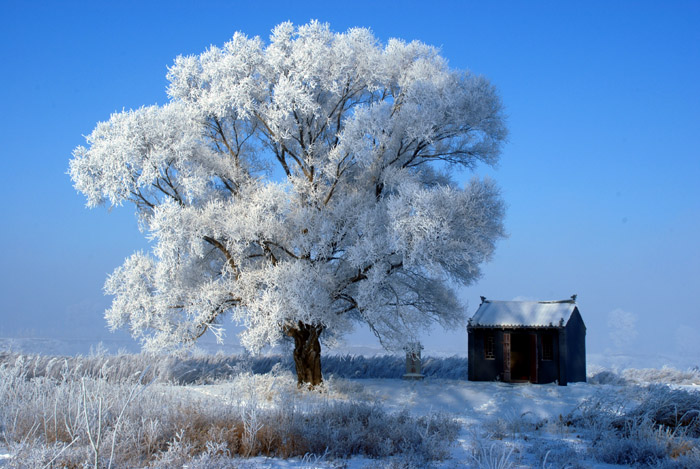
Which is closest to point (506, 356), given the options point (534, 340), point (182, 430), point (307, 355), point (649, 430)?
point (534, 340)

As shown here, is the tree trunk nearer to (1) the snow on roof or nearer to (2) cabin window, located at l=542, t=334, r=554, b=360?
(1) the snow on roof

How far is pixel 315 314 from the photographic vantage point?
13859 millimetres

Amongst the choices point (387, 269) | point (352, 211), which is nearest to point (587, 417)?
point (387, 269)

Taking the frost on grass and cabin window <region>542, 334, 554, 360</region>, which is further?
cabin window <region>542, 334, 554, 360</region>

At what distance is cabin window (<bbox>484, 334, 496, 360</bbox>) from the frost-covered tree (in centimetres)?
326

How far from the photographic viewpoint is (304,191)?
15.4 m

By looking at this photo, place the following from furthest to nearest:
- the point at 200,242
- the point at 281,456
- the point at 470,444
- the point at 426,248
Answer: the point at 200,242 < the point at 426,248 < the point at 470,444 < the point at 281,456

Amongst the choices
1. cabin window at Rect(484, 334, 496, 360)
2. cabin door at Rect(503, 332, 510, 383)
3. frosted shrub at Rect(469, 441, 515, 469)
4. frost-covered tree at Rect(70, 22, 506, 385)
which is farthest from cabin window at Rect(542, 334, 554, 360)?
frosted shrub at Rect(469, 441, 515, 469)

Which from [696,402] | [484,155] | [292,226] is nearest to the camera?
[696,402]

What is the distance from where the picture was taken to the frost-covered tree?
550 inches

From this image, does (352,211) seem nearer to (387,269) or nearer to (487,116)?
(387,269)

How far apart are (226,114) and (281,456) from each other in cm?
1150

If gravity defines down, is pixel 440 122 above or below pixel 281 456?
above

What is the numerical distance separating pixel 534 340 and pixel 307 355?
823 centimetres
